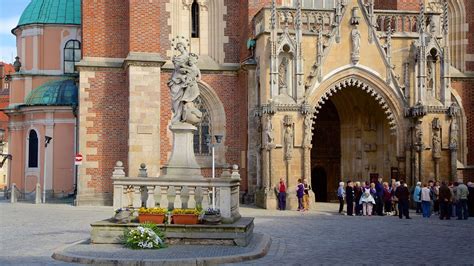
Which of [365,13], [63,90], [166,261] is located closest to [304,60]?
[365,13]

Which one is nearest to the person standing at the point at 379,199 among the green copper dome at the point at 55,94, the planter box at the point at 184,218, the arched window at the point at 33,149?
the planter box at the point at 184,218

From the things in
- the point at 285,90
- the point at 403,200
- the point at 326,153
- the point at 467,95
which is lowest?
the point at 403,200

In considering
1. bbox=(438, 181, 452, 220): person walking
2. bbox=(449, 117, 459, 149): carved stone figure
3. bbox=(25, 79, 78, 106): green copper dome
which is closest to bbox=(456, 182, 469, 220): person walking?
bbox=(438, 181, 452, 220): person walking

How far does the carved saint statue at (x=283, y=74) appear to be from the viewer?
3125 centimetres

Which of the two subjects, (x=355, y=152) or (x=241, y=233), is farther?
(x=355, y=152)

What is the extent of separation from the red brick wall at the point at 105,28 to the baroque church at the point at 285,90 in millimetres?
45

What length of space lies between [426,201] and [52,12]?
87.7 feet

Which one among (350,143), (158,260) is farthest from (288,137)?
(158,260)

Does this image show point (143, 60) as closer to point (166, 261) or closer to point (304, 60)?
point (304, 60)

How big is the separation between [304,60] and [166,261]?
19.4 metres

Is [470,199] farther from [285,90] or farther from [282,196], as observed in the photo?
[285,90]

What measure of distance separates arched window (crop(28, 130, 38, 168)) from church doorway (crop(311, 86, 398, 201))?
50.9ft

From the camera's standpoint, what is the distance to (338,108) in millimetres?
35938

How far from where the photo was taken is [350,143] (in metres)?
35.3
